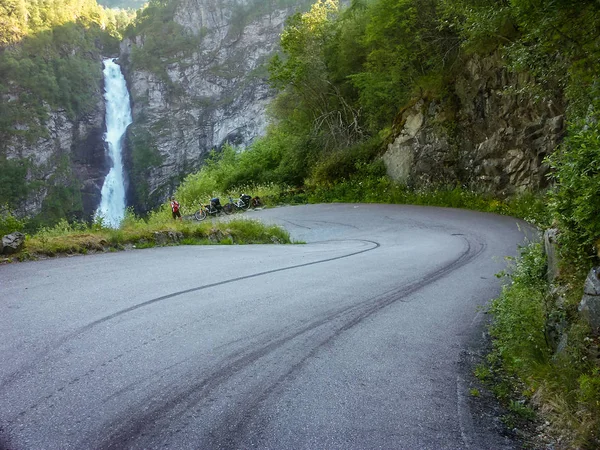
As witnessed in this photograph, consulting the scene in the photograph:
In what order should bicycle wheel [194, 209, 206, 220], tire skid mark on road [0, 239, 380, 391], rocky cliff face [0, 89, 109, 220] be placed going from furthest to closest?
rocky cliff face [0, 89, 109, 220]
bicycle wheel [194, 209, 206, 220]
tire skid mark on road [0, 239, 380, 391]

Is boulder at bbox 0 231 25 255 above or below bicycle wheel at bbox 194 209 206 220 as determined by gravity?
above

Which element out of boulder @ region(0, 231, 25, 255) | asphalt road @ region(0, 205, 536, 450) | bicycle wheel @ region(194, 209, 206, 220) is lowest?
bicycle wheel @ region(194, 209, 206, 220)

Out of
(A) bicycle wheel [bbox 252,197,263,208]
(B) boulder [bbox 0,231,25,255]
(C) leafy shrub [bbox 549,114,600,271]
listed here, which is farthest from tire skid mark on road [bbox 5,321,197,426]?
(A) bicycle wheel [bbox 252,197,263,208]

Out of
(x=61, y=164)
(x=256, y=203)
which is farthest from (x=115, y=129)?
(x=256, y=203)

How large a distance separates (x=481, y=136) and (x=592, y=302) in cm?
1683

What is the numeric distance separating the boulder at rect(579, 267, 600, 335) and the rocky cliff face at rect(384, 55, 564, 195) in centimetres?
1238

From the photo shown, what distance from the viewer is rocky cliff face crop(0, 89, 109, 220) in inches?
2301

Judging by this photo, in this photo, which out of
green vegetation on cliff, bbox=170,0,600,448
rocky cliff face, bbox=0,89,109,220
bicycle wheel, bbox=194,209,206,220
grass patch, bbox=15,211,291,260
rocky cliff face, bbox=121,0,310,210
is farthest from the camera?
rocky cliff face, bbox=121,0,310,210

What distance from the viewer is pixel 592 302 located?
295cm

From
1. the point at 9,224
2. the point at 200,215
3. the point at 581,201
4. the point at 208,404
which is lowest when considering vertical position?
the point at 200,215

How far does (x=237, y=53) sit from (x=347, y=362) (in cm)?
8421

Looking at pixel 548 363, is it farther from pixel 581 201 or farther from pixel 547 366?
pixel 581 201

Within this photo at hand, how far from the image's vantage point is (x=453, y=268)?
290 inches

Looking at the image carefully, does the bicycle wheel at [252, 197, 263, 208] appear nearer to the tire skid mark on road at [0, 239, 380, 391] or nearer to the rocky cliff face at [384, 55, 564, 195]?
the rocky cliff face at [384, 55, 564, 195]
